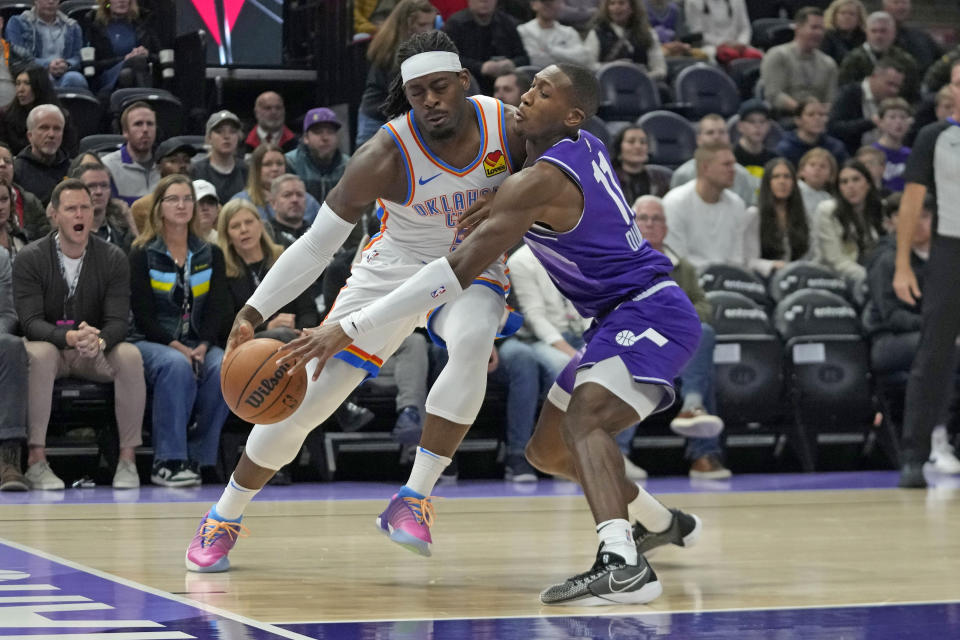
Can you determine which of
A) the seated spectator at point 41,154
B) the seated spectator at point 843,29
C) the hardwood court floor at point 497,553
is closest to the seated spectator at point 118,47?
the seated spectator at point 41,154

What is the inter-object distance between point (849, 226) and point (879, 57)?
368 centimetres

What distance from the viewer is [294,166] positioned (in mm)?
9070

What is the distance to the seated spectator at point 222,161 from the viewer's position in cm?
859

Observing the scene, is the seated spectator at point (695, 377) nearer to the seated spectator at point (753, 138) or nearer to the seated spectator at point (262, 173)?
the seated spectator at point (262, 173)

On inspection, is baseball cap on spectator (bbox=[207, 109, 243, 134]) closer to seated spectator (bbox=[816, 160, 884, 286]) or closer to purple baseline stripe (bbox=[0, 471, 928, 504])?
purple baseline stripe (bbox=[0, 471, 928, 504])

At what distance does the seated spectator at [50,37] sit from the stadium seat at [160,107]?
0.31 metres

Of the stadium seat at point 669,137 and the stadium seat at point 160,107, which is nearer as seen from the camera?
the stadium seat at point 160,107

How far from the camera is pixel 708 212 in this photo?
340 inches

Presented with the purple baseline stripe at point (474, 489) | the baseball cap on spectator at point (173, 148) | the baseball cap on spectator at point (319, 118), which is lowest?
the purple baseline stripe at point (474, 489)

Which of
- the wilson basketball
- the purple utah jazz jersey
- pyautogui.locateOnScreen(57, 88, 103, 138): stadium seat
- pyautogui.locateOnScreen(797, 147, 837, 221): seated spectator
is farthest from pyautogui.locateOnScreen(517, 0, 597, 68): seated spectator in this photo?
the wilson basketball

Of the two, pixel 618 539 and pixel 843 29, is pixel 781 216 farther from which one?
pixel 618 539

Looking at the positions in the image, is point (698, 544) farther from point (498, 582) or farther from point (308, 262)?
point (308, 262)

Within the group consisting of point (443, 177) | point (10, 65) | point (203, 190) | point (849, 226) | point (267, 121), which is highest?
point (443, 177)

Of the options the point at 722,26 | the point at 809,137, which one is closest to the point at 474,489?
the point at 809,137
